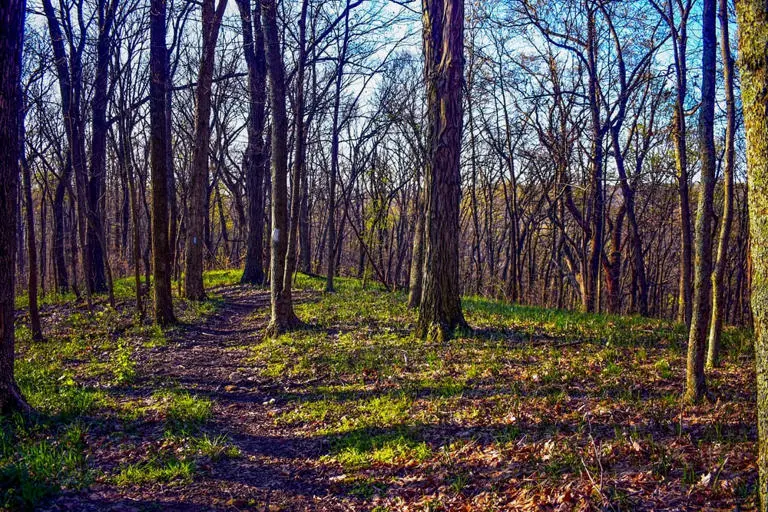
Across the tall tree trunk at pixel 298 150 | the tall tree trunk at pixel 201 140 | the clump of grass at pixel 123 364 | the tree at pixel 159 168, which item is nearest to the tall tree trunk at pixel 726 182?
the tall tree trunk at pixel 298 150

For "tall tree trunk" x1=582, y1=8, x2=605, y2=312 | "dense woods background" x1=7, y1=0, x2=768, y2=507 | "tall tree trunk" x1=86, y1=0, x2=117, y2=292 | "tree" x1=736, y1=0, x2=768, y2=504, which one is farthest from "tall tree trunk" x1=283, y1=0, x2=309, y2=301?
"tree" x1=736, y1=0, x2=768, y2=504

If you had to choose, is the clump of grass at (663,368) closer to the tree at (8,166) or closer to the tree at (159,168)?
the tree at (8,166)

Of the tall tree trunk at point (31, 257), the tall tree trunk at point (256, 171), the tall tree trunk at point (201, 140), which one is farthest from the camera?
the tall tree trunk at point (256, 171)

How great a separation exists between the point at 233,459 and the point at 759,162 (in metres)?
5.06

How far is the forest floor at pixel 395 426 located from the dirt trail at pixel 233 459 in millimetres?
20

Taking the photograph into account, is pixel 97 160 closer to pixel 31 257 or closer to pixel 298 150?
pixel 31 257

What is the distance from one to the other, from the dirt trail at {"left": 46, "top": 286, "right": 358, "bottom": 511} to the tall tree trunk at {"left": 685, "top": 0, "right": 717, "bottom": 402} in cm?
369

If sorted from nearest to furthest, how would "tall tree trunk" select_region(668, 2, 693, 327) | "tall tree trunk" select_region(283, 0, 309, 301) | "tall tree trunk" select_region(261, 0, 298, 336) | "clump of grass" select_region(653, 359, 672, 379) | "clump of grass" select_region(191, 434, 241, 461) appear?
1. "clump of grass" select_region(191, 434, 241, 461)
2. "clump of grass" select_region(653, 359, 672, 379)
3. "tall tree trunk" select_region(668, 2, 693, 327)
4. "tall tree trunk" select_region(261, 0, 298, 336)
5. "tall tree trunk" select_region(283, 0, 309, 301)

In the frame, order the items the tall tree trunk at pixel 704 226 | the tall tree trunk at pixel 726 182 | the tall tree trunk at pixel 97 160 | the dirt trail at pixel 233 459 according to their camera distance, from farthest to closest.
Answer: the tall tree trunk at pixel 97 160 → the tall tree trunk at pixel 726 182 → the tall tree trunk at pixel 704 226 → the dirt trail at pixel 233 459

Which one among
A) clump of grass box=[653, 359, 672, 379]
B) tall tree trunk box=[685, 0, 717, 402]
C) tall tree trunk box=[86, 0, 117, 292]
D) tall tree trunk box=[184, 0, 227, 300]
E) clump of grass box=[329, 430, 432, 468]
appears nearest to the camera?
clump of grass box=[329, 430, 432, 468]

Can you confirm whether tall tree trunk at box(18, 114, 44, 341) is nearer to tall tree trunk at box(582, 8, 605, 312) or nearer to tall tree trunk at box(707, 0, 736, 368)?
tall tree trunk at box(707, 0, 736, 368)

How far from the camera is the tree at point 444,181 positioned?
8.64 m

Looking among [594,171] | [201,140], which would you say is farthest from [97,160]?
[594,171]

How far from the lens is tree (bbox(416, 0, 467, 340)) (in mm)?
8641
